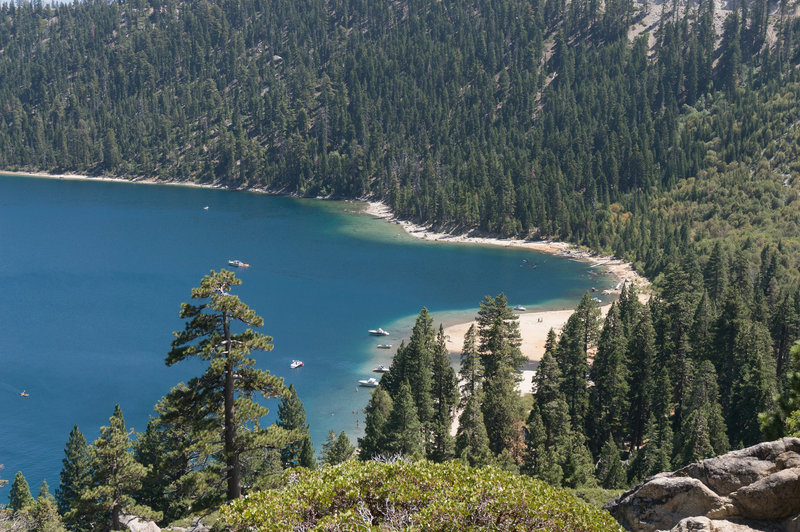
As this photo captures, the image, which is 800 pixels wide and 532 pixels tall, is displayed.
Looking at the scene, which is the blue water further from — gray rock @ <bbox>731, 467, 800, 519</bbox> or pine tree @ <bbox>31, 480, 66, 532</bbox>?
gray rock @ <bbox>731, 467, 800, 519</bbox>

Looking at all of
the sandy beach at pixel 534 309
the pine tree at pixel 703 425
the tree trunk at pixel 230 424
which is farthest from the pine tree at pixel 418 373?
the tree trunk at pixel 230 424

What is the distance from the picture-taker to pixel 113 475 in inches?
1751

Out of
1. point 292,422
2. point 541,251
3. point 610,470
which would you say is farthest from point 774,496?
point 541,251

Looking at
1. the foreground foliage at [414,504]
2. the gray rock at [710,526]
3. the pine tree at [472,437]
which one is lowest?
the pine tree at [472,437]

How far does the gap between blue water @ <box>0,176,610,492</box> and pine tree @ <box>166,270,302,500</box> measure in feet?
140

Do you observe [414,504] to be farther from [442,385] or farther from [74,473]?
[442,385]

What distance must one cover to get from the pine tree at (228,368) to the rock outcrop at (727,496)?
1576cm

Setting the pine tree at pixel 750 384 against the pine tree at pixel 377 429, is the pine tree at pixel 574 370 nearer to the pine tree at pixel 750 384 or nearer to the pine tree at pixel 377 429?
the pine tree at pixel 750 384

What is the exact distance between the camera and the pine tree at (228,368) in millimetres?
31203

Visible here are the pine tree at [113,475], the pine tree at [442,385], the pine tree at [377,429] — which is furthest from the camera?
the pine tree at [442,385]

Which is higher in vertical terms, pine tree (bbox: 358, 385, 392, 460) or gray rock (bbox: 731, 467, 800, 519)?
gray rock (bbox: 731, 467, 800, 519)

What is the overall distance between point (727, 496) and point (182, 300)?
115173mm

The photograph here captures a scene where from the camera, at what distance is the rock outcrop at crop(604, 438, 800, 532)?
2077cm

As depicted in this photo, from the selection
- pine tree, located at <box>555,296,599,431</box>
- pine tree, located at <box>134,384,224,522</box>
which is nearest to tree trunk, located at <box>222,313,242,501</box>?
pine tree, located at <box>134,384,224,522</box>
